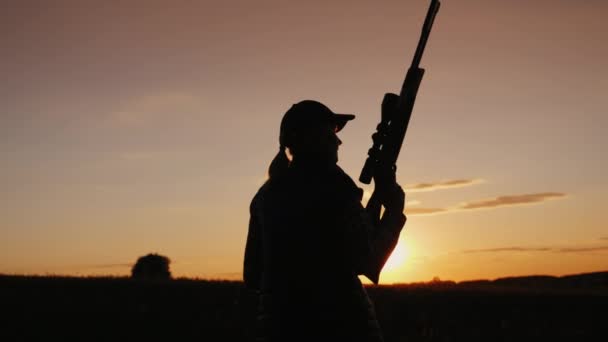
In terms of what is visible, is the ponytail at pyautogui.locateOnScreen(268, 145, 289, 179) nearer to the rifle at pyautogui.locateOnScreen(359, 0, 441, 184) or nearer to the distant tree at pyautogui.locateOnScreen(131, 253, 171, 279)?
the rifle at pyautogui.locateOnScreen(359, 0, 441, 184)

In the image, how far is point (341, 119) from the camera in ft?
14.3

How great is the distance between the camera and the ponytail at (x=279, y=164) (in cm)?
442

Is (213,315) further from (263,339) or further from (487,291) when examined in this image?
(263,339)

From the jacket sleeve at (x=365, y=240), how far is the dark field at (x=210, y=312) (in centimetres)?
1159

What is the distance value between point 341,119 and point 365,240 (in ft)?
2.57

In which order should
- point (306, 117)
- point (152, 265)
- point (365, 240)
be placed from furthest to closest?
point (152, 265)
point (306, 117)
point (365, 240)

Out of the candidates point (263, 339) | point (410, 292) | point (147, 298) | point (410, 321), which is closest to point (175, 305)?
point (147, 298)

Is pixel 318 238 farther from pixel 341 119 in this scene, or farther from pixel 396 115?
pixel 396 115

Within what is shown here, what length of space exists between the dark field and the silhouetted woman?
1132cm

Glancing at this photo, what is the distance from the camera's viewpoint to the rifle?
4809mm

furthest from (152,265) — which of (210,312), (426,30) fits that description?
(426,30)

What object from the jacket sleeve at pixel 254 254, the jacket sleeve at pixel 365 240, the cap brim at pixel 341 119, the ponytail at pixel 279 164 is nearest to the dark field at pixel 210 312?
the jacket sleeve at pixel 254 254

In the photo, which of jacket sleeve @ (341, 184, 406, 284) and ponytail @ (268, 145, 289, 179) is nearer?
jacket sleeve @ (341, 184, 406, 284)

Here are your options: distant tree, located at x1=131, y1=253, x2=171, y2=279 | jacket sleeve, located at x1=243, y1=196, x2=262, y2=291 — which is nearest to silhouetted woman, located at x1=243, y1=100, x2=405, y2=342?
jacket sleeve, located at x1=243, y1=196, x2=262, y2=291
